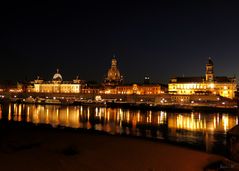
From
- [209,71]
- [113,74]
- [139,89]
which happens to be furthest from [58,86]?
[209,71]

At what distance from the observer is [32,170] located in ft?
43.4

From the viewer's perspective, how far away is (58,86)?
424 feet

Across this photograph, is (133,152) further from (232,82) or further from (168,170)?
(232,82)

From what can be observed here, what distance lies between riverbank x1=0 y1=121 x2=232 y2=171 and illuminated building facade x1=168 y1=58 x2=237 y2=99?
70930 millimetres

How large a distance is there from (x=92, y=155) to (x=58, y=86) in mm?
115239

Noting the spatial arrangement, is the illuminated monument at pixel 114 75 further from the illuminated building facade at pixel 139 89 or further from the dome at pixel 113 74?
the illuminated building facade at pixel 139 89

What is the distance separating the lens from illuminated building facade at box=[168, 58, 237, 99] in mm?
90144

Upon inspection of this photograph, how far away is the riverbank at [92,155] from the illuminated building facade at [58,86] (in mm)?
102059

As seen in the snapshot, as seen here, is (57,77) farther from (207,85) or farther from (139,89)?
(207,85)

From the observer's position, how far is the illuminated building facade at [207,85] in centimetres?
9014

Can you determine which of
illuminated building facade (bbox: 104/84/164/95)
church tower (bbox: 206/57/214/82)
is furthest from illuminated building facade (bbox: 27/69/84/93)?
church tower (bbox: 206/57/214/82)

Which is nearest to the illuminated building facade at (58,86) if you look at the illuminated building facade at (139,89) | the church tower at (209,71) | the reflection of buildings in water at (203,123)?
the illuminated building facade at (139,89)

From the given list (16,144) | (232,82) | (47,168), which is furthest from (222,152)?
(232,82)

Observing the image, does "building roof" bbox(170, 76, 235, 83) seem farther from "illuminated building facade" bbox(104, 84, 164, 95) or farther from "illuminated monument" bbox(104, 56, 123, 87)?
"illuminated monument" bbox(104, 56, 123, 87)
